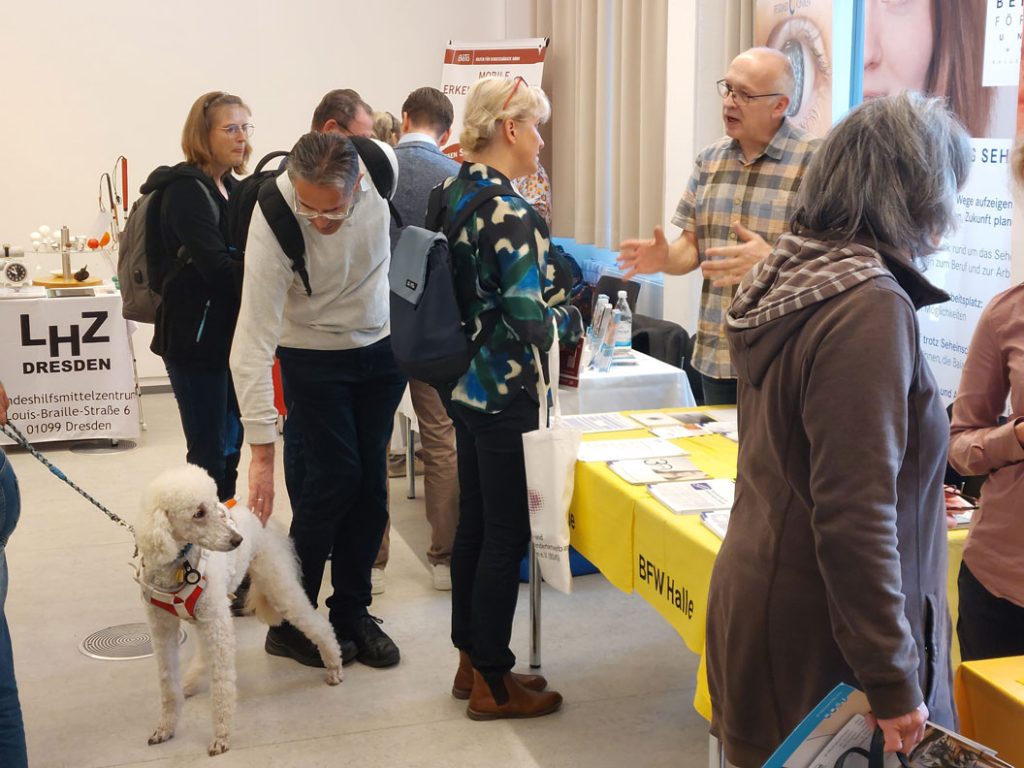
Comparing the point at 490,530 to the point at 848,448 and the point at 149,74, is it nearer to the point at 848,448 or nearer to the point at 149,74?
the point at 848,448

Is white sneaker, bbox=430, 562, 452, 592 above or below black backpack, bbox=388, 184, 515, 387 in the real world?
below

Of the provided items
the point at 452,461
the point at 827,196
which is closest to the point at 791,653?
the point at 827,196

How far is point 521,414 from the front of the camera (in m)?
2.44

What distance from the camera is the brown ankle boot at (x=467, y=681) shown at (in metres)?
2.79

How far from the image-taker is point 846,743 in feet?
4.01

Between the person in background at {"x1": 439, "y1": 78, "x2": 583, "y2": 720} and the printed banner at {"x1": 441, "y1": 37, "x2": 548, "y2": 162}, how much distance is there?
380 cm

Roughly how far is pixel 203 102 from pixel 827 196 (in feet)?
7.81

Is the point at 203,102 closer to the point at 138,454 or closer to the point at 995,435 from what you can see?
the point at 995,435

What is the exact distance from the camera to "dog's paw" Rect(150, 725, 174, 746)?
263 centimetres

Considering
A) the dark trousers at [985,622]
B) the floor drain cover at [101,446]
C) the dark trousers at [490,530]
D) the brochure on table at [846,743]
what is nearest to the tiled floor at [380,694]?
the dark trousers at [490,530]

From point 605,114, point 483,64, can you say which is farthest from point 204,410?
point 483,64

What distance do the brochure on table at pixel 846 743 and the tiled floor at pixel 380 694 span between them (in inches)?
53.5

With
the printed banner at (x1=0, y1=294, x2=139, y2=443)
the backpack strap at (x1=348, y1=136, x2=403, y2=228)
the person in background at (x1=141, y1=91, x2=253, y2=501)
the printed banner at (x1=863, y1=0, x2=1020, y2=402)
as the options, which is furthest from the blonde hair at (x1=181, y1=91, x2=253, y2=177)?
the printed banner at (x1=0, y1=294, x2=139, y2=443)

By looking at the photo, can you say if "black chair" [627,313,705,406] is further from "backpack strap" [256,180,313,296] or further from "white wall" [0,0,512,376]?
"white wall" [0,0,512,376]
